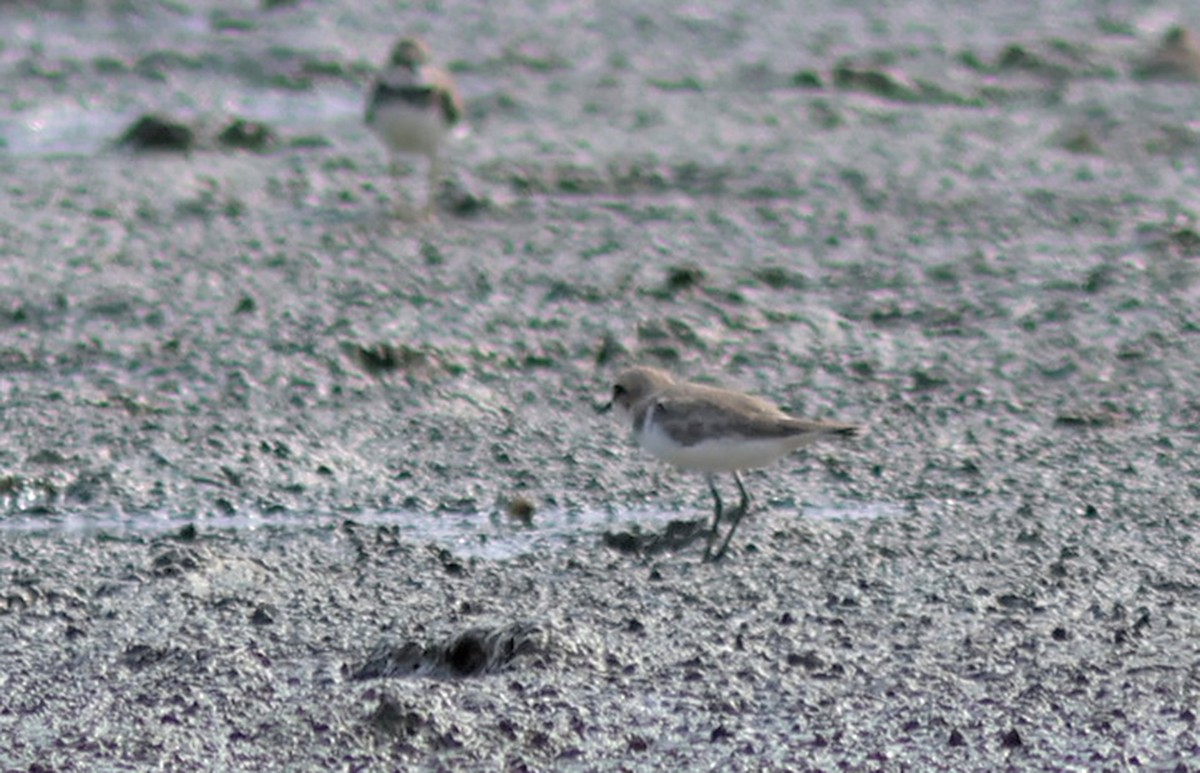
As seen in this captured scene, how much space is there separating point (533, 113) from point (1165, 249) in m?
4.97

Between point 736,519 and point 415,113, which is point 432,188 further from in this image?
point 736,519

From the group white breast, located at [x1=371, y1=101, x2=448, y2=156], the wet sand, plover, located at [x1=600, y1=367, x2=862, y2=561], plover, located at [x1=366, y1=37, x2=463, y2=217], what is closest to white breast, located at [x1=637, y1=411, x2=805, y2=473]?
plover, located at [x1=600, y1=367, x2=862, y2=561]

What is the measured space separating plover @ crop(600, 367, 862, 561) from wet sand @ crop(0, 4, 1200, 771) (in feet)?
0.90

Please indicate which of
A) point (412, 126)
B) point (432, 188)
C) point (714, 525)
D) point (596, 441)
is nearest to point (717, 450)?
point (714, 525)

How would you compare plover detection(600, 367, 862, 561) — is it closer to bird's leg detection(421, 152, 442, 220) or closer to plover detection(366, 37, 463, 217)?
bird's leg detection(421, 152, 442, 220)

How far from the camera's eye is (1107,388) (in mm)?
7875

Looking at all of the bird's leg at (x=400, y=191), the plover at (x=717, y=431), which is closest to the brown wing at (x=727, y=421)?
the plover at (x=717, y=431)

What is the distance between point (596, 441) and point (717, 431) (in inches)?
55.1

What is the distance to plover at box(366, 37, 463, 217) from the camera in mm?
11133

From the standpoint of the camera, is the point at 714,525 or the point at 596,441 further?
the point at 596,441

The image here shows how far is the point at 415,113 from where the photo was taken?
36.5ft

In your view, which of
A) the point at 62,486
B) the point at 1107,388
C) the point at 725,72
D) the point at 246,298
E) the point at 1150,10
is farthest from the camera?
the point at 1150,10

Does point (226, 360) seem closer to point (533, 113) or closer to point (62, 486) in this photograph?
point (62, 486)

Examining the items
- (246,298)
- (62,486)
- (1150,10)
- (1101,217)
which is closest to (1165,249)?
(1101,217)
